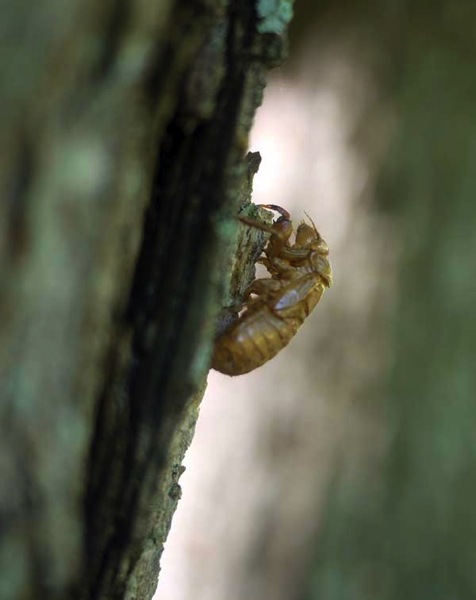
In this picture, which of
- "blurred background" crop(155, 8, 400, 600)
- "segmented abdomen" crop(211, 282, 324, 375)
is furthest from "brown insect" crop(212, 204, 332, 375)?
"blurred background" crop(155, 8, 400, 600)

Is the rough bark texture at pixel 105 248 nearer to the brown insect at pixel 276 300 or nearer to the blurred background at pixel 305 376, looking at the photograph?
the brown insect at pixel 276 300

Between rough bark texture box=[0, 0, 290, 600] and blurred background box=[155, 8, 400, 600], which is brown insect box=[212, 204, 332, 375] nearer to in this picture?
rough bark texture box=[0, 0, 290, 600]

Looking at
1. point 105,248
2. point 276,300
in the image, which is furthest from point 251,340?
point 105,248

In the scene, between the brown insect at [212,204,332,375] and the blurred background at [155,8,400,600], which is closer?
the brown insect at [212,204,332,375]

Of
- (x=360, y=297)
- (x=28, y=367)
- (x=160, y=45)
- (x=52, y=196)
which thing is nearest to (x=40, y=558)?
(x=28, y=367)

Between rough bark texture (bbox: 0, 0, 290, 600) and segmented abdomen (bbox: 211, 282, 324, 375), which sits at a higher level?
segmented abdomen (bbox: 211, 282, 324, 375)

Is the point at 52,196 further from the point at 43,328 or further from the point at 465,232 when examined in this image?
the point at 465,232
